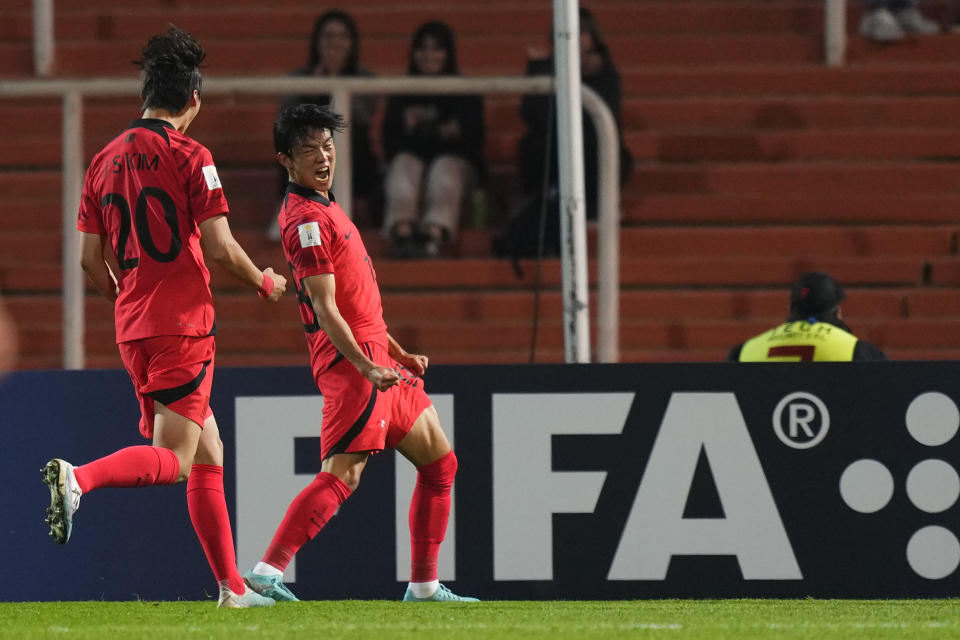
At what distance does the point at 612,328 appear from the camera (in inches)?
263

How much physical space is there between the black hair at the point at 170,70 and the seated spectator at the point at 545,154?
257cm

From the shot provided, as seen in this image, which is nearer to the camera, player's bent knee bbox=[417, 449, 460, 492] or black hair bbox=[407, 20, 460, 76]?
player's bent knee bbox=[417, 449, 460, 492]

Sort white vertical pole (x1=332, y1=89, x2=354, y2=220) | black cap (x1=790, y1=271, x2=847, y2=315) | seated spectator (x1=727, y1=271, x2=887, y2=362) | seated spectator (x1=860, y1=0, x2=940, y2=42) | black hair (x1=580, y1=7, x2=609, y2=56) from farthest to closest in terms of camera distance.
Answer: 1. seated spectator (x1=860, y1=0, x2=940, y2=42)
2. black hair (x1=580, y1=7, x2=609, y2=56)
3. white vertical pole (x1=332, y1=89, x2=354, y2=220)
4. black cap (x1=790, y1=271, x2=847, y2=315)
5. seated spectator (x1=727, y1=271, x2=887, y2=362)

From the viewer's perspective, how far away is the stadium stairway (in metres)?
8.51

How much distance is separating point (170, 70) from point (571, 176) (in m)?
1.90

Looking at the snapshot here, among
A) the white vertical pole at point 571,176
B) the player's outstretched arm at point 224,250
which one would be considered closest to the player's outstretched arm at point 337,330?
the player's outstretched arm at point 224,250

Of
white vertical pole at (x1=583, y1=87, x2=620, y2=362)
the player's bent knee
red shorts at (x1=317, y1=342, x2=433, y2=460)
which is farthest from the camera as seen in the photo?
white vertical pole at (x1=583, y1=87, x2=620, y2=362)

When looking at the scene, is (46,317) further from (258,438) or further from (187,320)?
(187,320)

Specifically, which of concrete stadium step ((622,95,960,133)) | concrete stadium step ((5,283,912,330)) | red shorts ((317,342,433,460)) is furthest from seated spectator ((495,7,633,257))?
red shorts ((317,342,433,460))

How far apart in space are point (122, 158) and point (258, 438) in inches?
53.0

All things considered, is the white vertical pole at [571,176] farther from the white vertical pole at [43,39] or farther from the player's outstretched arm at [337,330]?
the white vertical pole at [43,39]

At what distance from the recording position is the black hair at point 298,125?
5211mm

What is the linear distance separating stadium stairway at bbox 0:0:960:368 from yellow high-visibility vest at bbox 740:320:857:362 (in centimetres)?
170

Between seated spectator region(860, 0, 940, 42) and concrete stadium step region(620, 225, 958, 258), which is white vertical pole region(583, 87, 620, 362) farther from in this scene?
seated spectator region(860, 0, 940, 42)
